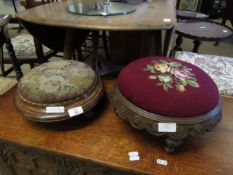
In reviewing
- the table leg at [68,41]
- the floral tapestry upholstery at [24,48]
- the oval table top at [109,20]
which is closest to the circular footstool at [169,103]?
the oval table top at [109,20]

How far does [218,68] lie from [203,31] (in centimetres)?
62

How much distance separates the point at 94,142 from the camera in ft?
2.71

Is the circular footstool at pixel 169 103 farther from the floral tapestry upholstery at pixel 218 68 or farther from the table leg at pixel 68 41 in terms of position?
the table leg at pixel 68 41

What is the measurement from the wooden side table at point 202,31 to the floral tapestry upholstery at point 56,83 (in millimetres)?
1108

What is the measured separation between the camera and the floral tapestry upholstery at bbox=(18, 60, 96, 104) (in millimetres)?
808

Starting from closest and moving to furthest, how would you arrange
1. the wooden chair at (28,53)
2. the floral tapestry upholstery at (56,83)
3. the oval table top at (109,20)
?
the floral tapestry upholstery at (56,83) → the oval table top at (109,20) → the wooden chair at (28,53)

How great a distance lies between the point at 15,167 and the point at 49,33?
0.94m

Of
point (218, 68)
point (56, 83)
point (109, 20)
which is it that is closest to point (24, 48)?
point (109, 20)

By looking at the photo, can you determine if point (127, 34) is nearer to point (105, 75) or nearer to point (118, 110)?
point (105, 75)

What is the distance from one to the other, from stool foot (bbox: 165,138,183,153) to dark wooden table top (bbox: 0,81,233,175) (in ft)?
0.10

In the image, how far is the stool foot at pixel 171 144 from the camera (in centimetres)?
72

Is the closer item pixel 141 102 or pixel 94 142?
pixel 141 102

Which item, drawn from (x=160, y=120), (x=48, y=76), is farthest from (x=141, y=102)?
(x=48, y=76)

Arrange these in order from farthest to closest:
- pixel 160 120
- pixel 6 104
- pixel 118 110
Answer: pixel 6 104 → pixel 118 110 → pixel 160 120
